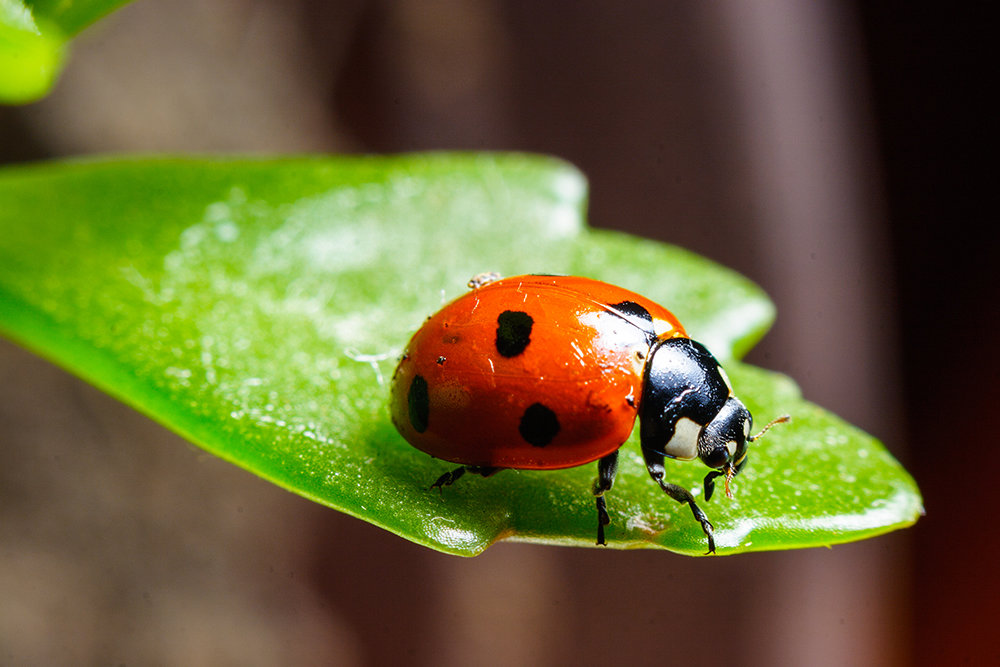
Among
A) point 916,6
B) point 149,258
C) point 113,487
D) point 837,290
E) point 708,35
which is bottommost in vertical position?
point 113,487

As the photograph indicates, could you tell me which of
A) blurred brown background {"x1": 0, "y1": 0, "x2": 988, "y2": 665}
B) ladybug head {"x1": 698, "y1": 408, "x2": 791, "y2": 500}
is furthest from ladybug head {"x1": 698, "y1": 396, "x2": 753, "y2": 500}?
blurred brown background {"x1": 0, "y1": 0, "x2": 988, "y2": 665}

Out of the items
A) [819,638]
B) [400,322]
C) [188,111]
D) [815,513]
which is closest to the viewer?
[815,513]

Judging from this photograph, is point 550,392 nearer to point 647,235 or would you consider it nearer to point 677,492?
point 677,492

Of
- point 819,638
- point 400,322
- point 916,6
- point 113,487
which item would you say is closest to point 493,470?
point 400,322

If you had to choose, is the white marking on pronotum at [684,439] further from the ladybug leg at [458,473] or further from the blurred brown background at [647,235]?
the blurred brown background at [647,235]

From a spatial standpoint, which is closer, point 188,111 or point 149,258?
point 149,258

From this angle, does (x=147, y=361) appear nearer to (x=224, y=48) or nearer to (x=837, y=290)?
(x=224, y=48)

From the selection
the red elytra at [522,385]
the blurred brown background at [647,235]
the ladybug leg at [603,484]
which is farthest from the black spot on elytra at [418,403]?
the blurred brown background at [647,235]

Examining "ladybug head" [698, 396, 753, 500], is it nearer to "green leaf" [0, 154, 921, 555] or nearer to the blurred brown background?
"green leaf" [0, 154, 921, 555]
